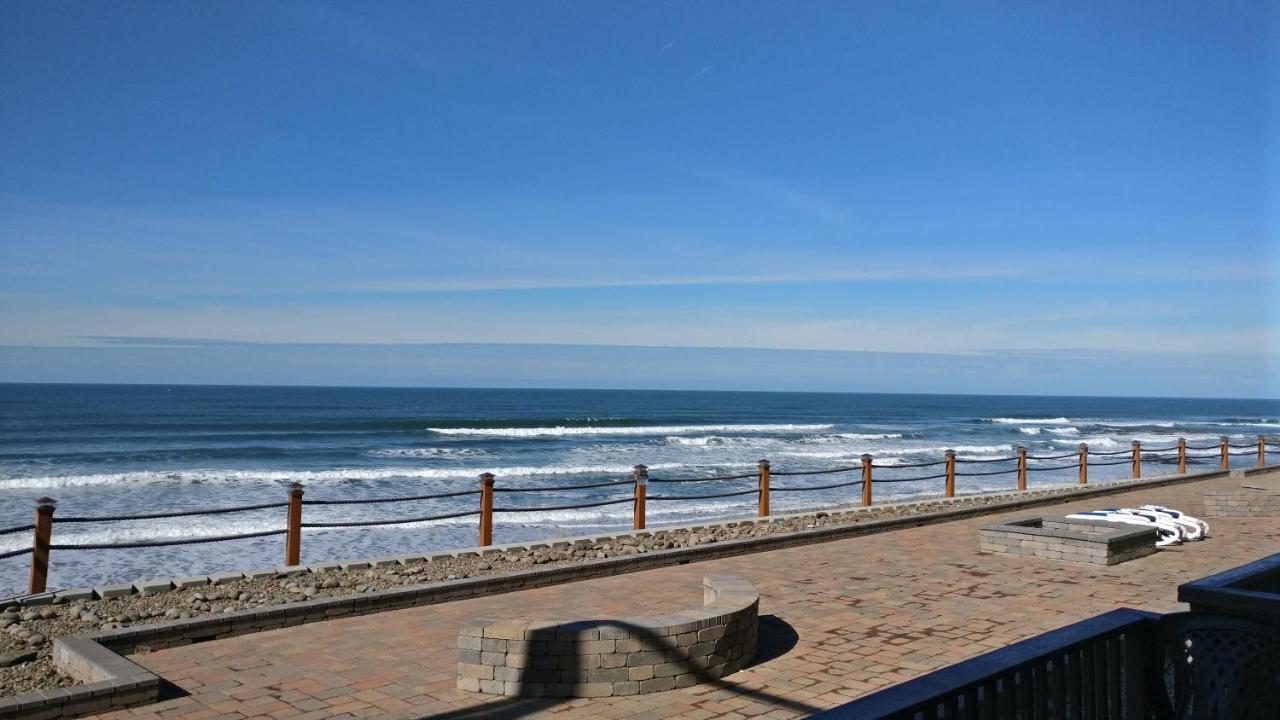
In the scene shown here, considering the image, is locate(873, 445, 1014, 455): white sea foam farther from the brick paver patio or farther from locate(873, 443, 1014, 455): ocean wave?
the brick paver patio

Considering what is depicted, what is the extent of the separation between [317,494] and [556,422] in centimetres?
3915

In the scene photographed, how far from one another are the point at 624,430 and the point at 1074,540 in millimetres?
48777

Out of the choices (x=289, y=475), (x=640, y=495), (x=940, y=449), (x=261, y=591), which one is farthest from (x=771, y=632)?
(x=940, y=449)

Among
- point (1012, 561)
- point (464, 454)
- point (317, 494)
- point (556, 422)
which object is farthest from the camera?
point (556, 422)

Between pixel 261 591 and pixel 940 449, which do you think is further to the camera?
pixel 940 449

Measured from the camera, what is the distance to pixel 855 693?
5676 millimetres

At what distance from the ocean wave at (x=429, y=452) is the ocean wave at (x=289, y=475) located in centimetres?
620

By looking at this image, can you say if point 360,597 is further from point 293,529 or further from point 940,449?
point 940,449

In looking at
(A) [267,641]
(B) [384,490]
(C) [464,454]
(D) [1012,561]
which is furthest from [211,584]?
(C) [464,454]

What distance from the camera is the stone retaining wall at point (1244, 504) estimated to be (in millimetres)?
14242

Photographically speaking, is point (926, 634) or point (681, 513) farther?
point (681, 513)

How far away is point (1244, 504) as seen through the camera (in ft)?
47.2

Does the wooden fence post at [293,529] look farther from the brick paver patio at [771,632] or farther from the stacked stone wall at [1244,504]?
the stacked stone wall at [1244,504]

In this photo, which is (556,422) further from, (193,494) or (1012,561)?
(1012,561)
